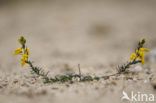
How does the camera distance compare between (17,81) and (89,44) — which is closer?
(17,81)

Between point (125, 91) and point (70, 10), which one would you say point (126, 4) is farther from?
point (125, 91)

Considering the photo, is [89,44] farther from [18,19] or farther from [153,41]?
[18,19]

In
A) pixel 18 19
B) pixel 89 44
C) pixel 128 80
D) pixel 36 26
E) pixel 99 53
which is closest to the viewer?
pixel 128 80

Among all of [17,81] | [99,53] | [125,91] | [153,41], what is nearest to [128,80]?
[125,91]

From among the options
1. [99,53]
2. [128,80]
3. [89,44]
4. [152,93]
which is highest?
[89,44]

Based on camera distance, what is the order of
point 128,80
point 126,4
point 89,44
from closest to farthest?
point 128,80, point 89,44, point 126,4

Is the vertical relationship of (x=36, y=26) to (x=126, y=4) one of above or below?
below
